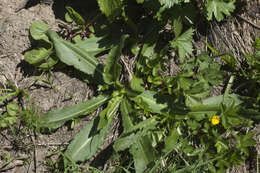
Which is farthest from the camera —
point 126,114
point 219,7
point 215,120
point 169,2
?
point 126,114

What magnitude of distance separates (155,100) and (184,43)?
0.66 meters

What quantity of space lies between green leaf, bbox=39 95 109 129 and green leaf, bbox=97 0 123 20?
36.3 inches

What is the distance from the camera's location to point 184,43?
2.92 metres

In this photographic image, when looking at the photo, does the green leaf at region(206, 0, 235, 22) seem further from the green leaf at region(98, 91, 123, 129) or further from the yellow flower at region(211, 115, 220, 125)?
the green leaf at region(98, 91, 123, 129)

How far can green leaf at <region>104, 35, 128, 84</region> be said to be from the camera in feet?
9.43

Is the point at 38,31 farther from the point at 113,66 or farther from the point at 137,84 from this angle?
the point at 137,84

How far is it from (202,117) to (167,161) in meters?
0.59

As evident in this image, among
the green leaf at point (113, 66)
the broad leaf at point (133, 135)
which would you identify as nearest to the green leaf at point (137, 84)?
the green leaf at point (113, 66)

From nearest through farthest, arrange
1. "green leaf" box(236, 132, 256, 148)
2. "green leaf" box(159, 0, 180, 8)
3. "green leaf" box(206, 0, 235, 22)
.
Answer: "green leaf" box(159, 0, 180, 8) → "green leaf" box(206, 0, 235, 22) → "green leaf" box(236, 132, 256, 148)

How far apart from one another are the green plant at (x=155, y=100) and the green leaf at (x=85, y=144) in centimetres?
1

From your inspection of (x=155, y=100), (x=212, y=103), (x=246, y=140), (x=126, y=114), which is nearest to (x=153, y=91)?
(x=155, y=100)

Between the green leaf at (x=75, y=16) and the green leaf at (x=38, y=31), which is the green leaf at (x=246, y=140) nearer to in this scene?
the green leaf at (x=75, y=16)

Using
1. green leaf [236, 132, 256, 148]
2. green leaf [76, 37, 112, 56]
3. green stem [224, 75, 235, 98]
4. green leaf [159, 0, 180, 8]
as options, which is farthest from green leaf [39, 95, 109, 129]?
green leaf [236, 132, 256, 148]

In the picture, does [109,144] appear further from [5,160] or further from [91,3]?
[91,3]
